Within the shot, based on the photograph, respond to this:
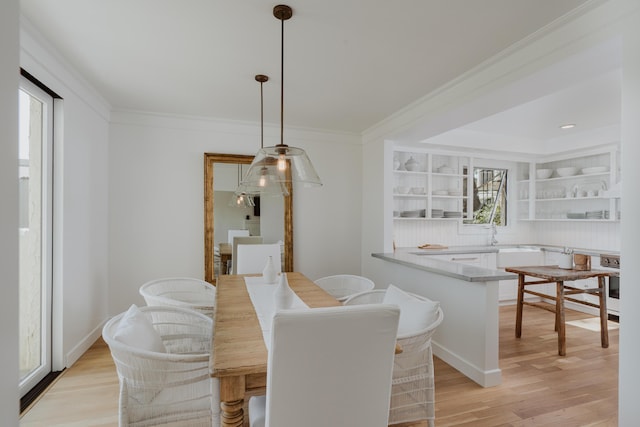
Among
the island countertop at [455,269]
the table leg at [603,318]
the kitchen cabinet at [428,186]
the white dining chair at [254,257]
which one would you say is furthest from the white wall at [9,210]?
the table leg at [603,318]

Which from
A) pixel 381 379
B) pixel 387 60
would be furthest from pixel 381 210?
pixel 381 379

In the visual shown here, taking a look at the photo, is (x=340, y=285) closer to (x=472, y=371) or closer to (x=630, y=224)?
(x=472, y=371)

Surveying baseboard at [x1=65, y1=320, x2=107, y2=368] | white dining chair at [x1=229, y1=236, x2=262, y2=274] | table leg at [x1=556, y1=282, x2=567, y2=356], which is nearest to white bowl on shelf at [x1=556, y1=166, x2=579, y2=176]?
table leg at [x1=556, y1=282, x2=567, y2=356]

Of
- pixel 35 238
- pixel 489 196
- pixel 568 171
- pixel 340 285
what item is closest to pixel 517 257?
pixel 489 196

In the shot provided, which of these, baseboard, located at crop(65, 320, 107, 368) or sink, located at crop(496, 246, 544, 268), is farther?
sink, located at crop(496, 246, 544, 268)

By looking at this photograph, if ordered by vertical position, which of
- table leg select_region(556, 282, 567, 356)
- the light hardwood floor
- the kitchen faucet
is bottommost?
the light hardwood floor

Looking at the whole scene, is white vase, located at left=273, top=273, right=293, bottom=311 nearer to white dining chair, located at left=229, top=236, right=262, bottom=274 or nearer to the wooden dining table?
the wooden dining table

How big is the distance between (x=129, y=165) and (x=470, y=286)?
371 cm

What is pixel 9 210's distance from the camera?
873mm

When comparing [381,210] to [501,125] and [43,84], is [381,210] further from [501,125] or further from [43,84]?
[43,84]

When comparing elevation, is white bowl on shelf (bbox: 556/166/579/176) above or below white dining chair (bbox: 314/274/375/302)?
above

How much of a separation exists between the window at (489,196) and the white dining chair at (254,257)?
341cm

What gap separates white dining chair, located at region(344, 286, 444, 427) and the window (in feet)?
13.3

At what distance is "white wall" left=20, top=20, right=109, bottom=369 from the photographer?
2562 millimetres
